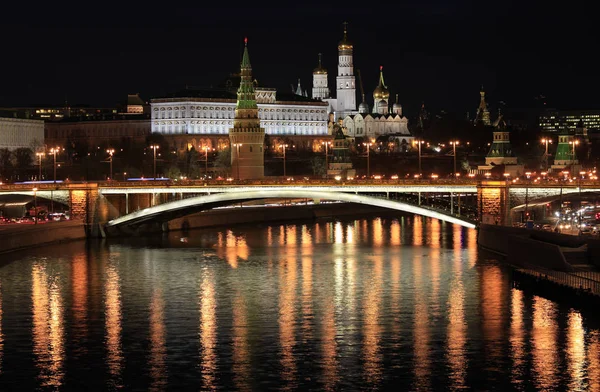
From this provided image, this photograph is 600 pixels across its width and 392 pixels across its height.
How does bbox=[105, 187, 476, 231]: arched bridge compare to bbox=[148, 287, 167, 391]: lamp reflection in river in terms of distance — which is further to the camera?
bbox=[105, 187, 476, 231]: arched bridge

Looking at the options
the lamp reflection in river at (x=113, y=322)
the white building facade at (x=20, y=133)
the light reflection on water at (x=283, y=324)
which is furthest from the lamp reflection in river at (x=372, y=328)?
the white building facade at (x=20, y=133)

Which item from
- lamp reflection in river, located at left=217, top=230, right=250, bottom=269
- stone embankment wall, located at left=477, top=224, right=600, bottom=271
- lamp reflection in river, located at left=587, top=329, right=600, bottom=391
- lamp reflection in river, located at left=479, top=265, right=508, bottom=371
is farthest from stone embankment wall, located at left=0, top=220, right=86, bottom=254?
lamp reflection in river, located at left=587, top=329, right=600, bottom=391

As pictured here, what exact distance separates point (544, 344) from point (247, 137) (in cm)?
8039

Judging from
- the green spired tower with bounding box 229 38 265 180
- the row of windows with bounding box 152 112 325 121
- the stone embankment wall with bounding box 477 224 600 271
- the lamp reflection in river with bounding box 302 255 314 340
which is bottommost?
the lamp reflection in river with bounding box 302 255 314 340

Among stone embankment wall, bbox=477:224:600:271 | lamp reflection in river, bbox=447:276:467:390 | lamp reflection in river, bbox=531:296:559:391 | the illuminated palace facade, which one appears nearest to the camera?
lamp reflection in river, bbox=531:296:559:391

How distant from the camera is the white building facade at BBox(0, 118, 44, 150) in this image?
168 m

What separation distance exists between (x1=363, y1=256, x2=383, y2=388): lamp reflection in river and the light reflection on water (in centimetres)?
8

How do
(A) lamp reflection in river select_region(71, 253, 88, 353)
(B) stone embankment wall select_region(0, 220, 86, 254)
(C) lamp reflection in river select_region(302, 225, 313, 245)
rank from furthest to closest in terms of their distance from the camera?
(C) lamp reflection in river select_region(302, 225, 313, 245) < (B) stone embankment wall select_region(0, 220, 86, 254) < (A) lamp reflection in river select_region(71, 253, 88, 353)

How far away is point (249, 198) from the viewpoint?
73.8 m

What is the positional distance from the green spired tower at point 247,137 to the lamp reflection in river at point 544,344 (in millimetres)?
72395

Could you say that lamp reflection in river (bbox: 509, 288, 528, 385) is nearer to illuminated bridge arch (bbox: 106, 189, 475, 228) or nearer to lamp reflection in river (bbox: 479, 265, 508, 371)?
lamp reflection in river (bbox: 479, 265, 508, 371)

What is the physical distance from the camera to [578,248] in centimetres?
5406

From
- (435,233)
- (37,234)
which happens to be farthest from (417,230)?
(37,234)

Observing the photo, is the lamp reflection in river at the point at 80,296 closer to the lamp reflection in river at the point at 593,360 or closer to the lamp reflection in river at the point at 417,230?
the lamp reflection in river at the point at 593,360
